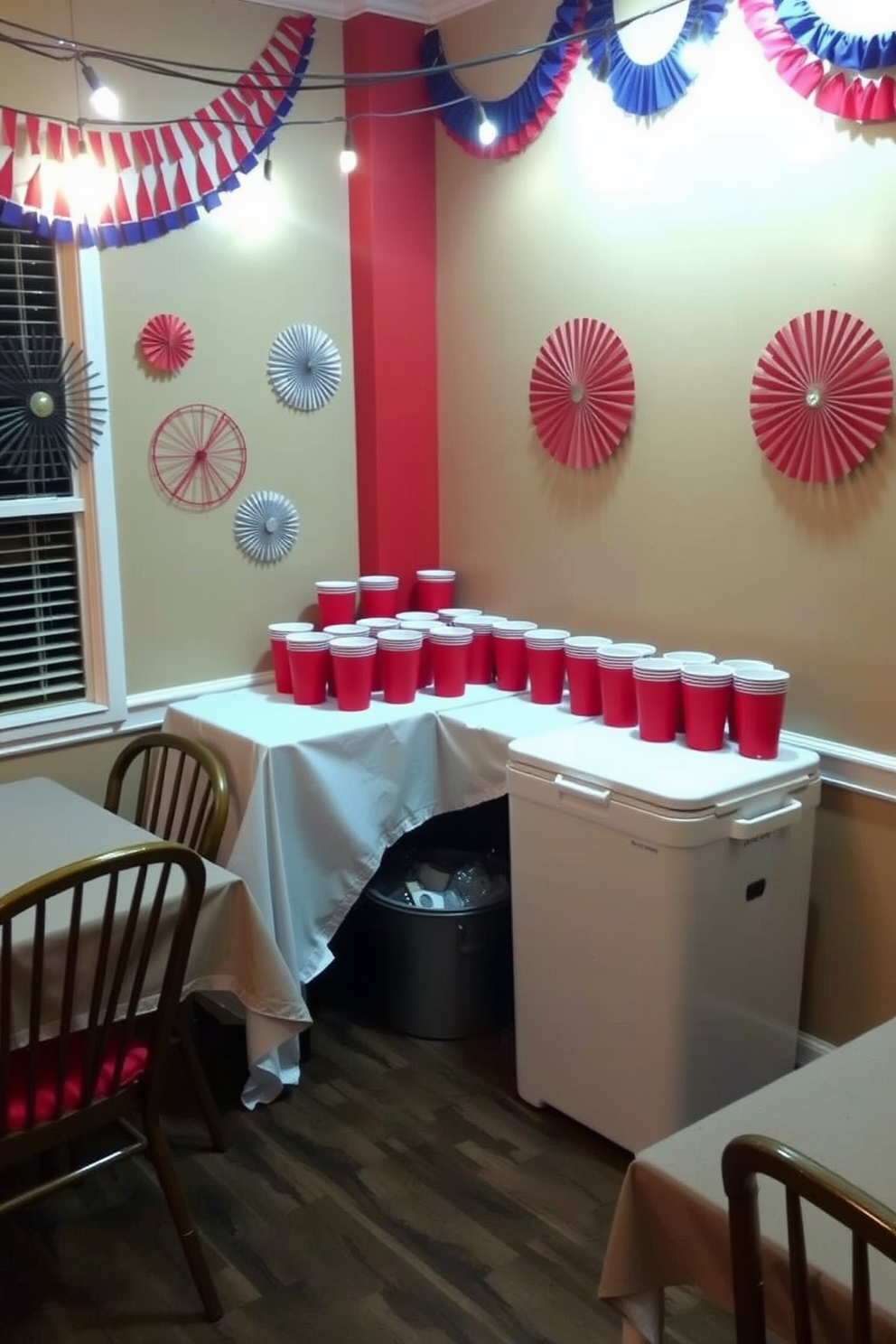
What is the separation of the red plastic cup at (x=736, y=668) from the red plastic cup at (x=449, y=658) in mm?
656

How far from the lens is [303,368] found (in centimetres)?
321

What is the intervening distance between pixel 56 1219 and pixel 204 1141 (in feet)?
1.12

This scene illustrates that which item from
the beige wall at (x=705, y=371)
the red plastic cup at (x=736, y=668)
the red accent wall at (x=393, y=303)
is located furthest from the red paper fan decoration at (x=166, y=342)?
the red plastic cup at (x=736, y=668)

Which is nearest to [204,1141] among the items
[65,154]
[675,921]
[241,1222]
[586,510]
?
[241,1222]

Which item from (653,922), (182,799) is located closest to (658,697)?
(653,922)

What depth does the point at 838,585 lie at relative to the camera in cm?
248

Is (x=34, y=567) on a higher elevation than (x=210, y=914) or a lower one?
higher

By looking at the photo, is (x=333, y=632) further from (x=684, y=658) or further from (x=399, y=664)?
(x=684, y=658)

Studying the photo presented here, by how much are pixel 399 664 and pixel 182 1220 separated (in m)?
1.34

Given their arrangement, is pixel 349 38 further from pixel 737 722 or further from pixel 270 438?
pixel 737 722

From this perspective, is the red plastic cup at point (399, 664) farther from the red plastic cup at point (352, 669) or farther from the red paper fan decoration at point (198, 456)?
the red paper fan decoration at point (198, 456)

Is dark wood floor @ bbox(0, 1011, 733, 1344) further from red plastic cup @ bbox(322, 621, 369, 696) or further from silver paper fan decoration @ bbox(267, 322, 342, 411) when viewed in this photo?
silver paper fan decoration @ bbox(267, 322, 342, 411)

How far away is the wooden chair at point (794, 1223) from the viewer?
1.01 metres

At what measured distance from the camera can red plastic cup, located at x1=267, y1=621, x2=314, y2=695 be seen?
A: 10.0 ft
